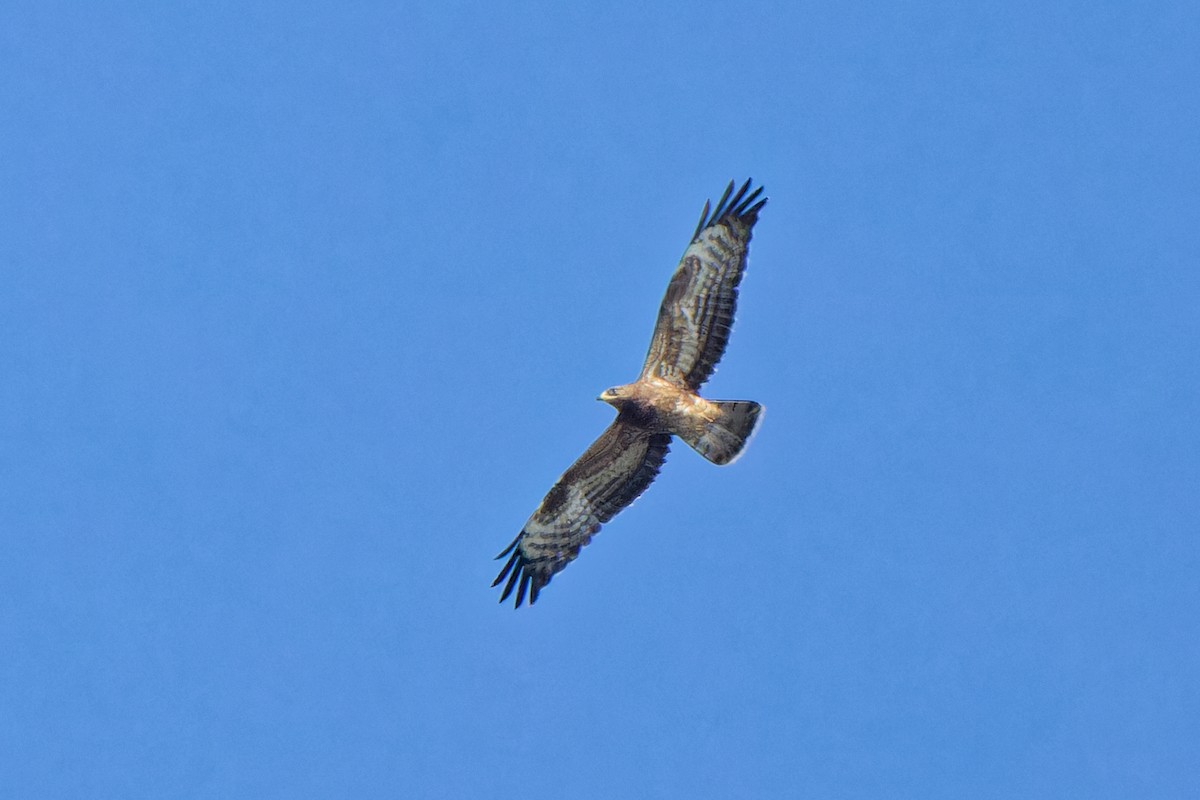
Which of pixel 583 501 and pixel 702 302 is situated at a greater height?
pixel 702 302

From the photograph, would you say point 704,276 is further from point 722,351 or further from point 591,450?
point 591,450

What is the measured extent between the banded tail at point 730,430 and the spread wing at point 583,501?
54cm

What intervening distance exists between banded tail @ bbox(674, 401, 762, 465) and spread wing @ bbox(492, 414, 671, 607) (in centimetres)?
54

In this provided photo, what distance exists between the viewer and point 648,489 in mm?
18641

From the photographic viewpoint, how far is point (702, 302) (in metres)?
17.8

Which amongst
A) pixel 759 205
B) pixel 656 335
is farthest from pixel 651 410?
pixel 759 205

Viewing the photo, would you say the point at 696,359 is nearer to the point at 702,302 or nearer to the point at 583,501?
the point at 702,302

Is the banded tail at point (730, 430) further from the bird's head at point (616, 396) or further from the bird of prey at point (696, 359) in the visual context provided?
the bird's head at point (616, 396)

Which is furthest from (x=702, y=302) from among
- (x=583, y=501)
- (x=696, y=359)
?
(x=583, y=501)

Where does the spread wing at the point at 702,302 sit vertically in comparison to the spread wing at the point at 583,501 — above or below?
above

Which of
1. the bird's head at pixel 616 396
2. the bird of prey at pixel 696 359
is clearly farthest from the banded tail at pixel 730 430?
the bird's head at pixel 616 396

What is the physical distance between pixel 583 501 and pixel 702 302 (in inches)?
91.7

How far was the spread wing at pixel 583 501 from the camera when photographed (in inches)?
721

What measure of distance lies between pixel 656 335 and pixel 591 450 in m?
1.29
